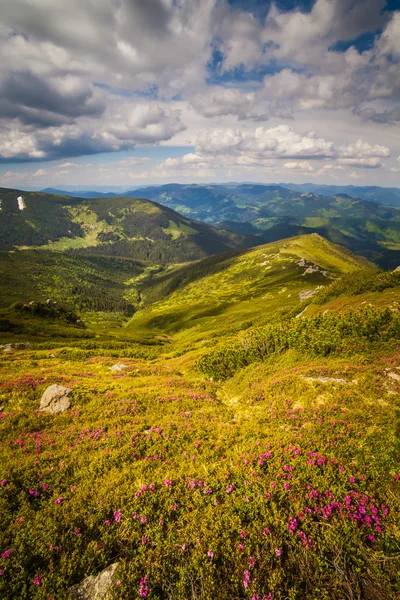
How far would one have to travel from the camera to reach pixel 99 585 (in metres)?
7.88

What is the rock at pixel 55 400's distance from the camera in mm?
19312

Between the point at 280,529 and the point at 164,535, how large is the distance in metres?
4.11

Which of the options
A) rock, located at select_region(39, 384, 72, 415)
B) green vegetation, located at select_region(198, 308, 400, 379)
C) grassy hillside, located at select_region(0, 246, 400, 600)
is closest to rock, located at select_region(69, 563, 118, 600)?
grassy hillside, located at select_region(0, 246, 400, 600)

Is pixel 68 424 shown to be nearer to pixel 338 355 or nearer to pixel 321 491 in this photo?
pixel 321 491

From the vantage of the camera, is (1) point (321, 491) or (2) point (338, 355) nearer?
(1) point (321, 491)

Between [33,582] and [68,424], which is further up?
[33,582]

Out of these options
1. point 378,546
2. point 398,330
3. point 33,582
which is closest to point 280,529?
point 378,546

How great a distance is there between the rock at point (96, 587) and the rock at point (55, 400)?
1310 centimetres

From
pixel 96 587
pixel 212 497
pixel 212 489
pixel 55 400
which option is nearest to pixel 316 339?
pixel 212 489

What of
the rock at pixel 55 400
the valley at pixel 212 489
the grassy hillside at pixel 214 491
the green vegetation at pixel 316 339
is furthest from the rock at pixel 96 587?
the green vegetation at pixel 316 339

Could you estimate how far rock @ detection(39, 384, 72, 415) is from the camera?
1931 centimetres

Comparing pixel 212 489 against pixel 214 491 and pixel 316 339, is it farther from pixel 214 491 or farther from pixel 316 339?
pixel 316 339

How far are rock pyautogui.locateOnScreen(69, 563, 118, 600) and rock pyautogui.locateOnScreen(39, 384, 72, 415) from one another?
43.0 ft

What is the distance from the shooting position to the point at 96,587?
785 cm
